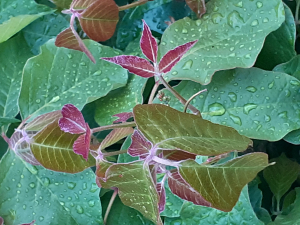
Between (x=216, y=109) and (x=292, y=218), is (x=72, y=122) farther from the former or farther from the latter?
(x=292, y=218)

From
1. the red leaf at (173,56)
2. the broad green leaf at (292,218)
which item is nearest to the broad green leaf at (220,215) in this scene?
the broad green leaf at (292,218)

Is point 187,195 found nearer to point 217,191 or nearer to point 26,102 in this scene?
point 217,191

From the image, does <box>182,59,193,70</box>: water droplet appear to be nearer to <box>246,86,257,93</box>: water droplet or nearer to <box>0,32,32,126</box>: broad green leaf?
<box>246,86,257,93</box>: water droplet

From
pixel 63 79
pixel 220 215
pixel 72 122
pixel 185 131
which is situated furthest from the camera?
pixel 63 79

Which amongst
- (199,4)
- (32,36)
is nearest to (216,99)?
(199,4)

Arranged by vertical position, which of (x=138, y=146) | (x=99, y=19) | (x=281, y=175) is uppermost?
(x=99, y=19)

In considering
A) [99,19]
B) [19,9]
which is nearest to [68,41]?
[99,19]

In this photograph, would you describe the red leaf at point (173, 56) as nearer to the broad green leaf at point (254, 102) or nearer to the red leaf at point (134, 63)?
the red leaf at point (134, 63)
